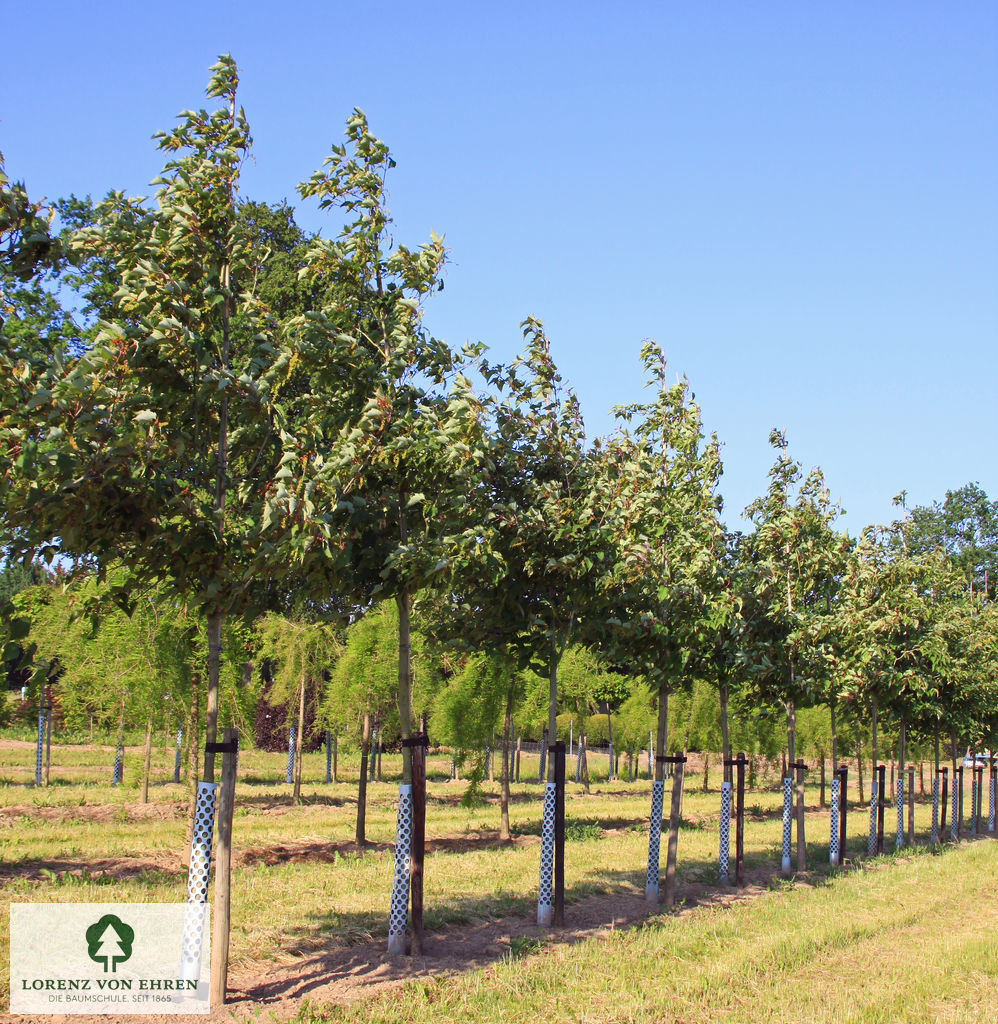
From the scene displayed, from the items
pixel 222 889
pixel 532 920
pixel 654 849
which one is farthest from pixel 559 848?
pixel 222 889

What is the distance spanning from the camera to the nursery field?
8.47 meters

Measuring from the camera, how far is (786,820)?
18.1 meters

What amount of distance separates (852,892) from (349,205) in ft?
42.5

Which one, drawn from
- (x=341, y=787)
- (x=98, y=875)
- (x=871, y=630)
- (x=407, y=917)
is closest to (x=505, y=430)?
(x=407, y=917)

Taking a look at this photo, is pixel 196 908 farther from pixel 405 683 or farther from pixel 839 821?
pixel 839 821

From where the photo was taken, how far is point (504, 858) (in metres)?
18.2

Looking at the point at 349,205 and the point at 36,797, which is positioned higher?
the point at 349,205

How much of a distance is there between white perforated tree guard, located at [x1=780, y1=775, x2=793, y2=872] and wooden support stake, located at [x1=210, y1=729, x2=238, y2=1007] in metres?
12.8

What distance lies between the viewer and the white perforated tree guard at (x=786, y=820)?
17.8 meters

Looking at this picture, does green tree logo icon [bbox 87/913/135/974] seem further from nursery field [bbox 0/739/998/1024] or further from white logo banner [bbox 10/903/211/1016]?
nursery field [bbox 0/739/998/1024]

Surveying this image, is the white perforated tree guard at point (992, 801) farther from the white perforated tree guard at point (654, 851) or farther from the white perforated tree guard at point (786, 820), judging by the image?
the white perforated tree guard at point (654, 851)

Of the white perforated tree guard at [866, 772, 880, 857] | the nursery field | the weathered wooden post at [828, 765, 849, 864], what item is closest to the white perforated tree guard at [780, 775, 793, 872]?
the nursery field

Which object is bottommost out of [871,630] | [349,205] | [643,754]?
[643,754]

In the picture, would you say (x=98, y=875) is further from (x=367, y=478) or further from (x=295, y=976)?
(x=367, y=478)
